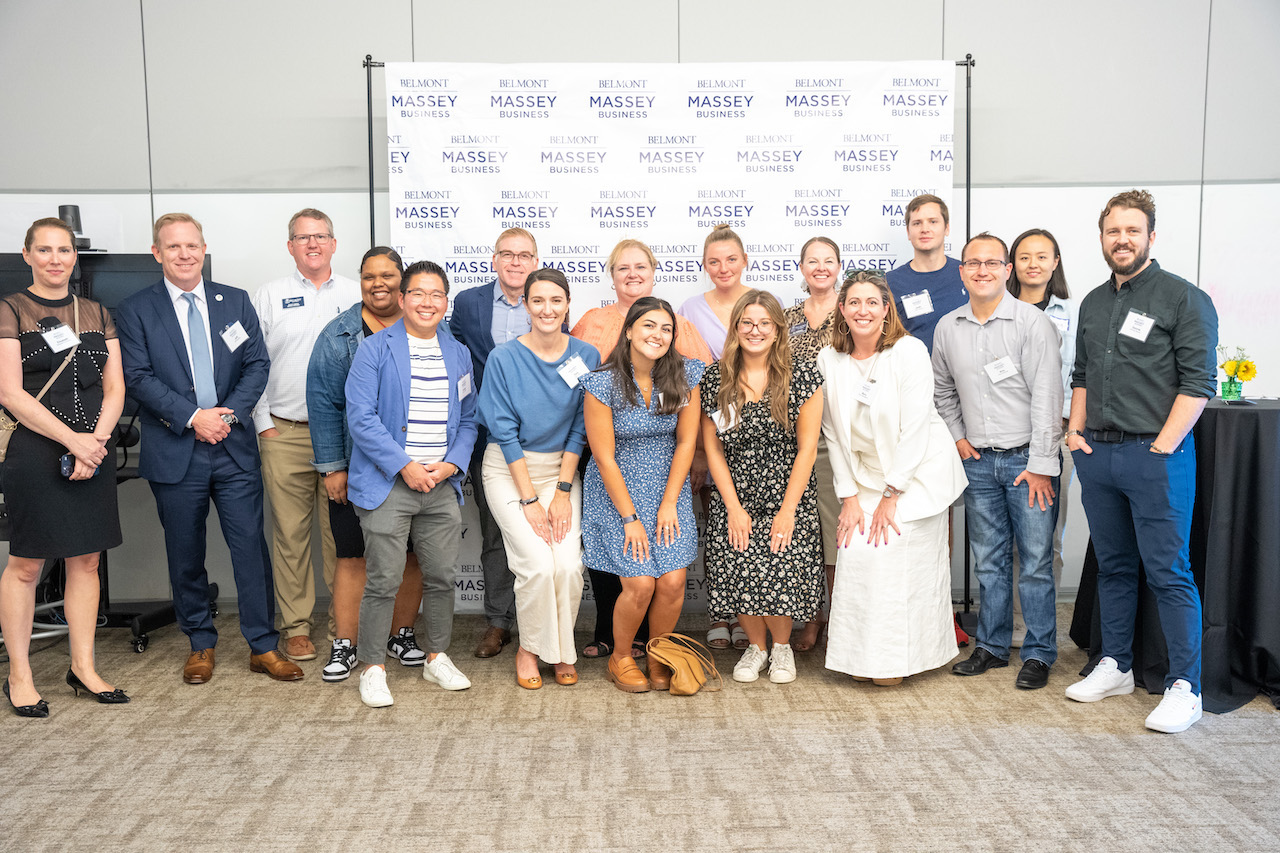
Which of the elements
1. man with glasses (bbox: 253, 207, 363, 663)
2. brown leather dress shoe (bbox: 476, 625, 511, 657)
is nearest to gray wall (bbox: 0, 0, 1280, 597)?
man with glasses (bbox: 253, 207, 363, 663)

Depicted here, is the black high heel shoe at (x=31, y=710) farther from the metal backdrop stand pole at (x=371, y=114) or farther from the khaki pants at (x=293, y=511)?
the metal backdrop stand pole at (x=371, y=114)

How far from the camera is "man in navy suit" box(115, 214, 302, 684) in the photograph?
10.2ft

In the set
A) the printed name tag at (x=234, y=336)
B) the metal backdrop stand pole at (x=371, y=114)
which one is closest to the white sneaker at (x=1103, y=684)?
the printed name tag at (x=234, y=336)

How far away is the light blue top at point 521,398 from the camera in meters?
3.11

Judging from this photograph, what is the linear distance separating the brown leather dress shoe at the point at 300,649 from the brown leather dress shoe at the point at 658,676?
1.42 m

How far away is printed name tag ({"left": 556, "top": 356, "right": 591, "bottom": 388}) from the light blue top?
2 centimetres

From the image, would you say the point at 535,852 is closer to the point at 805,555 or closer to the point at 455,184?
the point at 805,555

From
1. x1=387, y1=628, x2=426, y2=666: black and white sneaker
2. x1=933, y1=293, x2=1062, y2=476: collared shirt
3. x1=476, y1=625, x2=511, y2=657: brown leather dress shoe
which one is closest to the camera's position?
x1=933, y1=293, x2=1062, y2=476: collared shirt

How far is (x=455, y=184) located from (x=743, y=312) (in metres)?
1.69

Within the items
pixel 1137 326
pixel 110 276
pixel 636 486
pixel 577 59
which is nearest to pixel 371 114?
pixel 577 59

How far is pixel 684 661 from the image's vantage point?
3076mm

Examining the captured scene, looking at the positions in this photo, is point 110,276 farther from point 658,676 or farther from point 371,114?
point 658,676

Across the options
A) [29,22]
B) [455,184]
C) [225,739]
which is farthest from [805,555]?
[29,22]

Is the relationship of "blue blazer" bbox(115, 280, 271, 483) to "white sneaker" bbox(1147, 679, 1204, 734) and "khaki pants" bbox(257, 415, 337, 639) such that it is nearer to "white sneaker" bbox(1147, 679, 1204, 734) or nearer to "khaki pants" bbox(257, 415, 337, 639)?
"khaki pants" bbox(257, 415, 337, 639)
